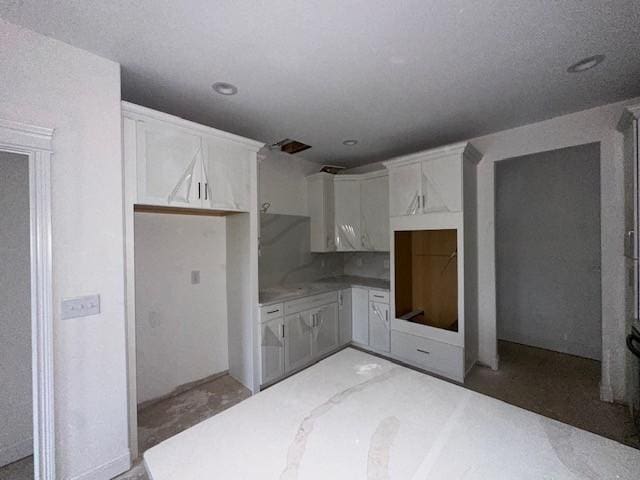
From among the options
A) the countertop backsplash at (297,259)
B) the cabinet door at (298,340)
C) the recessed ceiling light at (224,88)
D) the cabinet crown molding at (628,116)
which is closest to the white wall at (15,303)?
the recessed ceiling light at (224,88)

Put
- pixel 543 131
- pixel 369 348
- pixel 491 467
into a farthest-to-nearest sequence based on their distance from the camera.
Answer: pixel 369 348 → pixel 543 131 → pixel 491 467

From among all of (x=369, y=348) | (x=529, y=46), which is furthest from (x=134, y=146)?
(x=369, y=348)

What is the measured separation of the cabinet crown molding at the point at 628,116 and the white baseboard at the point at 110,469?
3.97 metres

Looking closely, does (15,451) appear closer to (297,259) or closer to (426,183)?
(297,259)

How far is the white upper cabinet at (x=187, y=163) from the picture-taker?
1.77m

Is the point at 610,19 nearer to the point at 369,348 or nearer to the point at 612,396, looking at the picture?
the point at 612,396

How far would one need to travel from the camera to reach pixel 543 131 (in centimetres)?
250

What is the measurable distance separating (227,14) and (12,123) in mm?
1173

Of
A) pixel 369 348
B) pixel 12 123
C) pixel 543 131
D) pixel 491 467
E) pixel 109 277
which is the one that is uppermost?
pixel 543 131

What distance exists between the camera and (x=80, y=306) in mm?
1473

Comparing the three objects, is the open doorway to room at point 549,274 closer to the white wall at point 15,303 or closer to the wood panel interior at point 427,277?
the wood panel interior at point 427,277

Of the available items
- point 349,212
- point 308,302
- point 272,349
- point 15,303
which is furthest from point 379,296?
point 15,303

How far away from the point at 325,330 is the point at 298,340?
41 cm

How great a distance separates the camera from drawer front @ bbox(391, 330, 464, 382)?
2.55 metres
